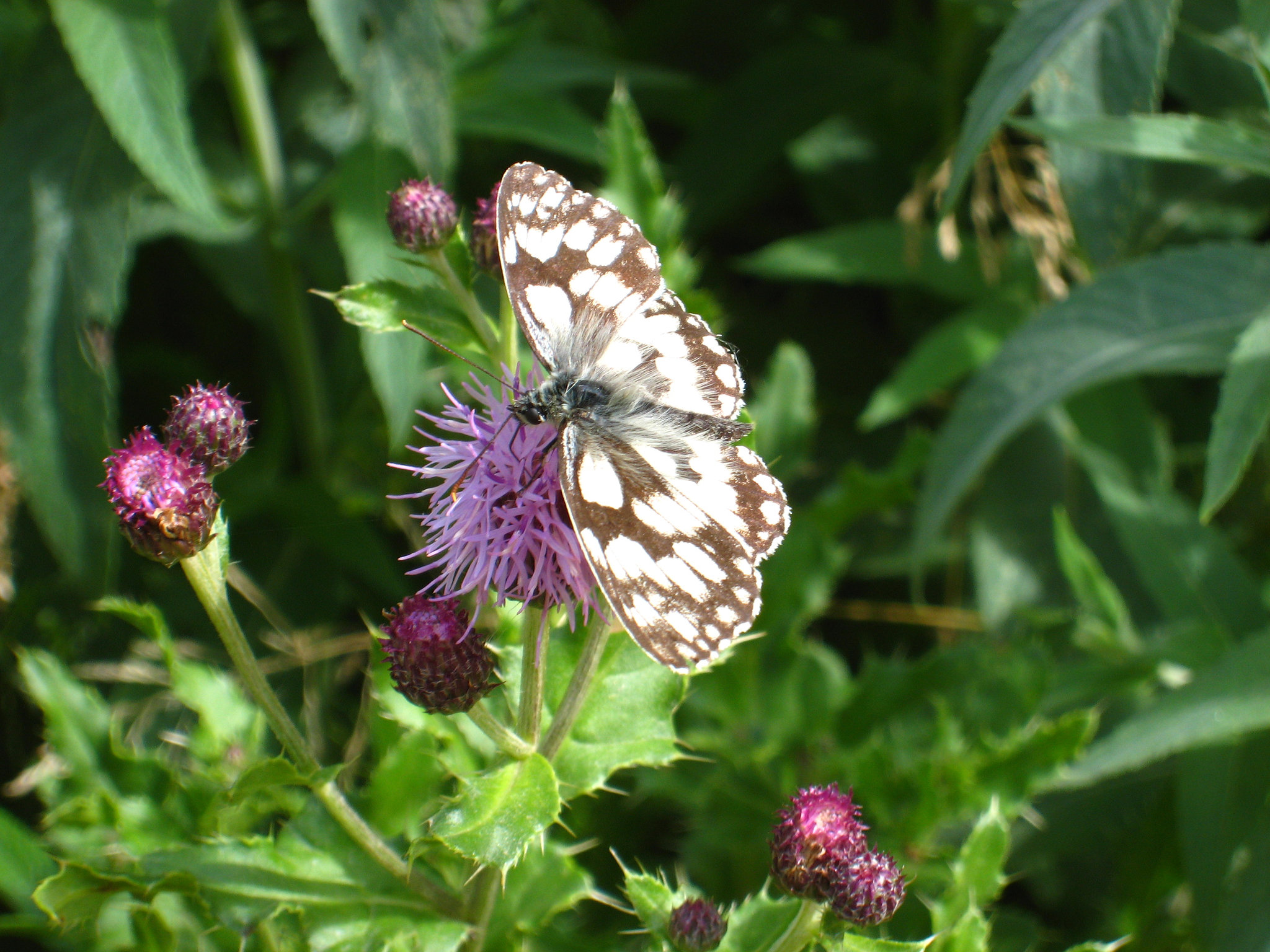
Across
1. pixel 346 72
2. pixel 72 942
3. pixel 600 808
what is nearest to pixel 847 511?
pixel 600 808

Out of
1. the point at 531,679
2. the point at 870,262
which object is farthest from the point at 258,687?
the point at 870,262

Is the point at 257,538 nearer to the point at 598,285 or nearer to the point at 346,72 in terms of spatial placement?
the point at 346,72

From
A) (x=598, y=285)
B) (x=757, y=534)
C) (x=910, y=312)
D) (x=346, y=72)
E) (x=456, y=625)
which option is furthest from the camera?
(x=910, y=312)

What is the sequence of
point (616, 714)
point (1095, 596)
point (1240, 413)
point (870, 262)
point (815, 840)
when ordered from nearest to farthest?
point (815, 840) → point (616, 714) → point (1240, 413) → point (1095, 596) → point (870, 262)

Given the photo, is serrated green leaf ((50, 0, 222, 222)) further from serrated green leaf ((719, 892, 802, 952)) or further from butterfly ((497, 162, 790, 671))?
serrated green leaf ((719, 892, 802, 952))

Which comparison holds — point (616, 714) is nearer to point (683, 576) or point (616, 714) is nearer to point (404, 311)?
point (683, 576)

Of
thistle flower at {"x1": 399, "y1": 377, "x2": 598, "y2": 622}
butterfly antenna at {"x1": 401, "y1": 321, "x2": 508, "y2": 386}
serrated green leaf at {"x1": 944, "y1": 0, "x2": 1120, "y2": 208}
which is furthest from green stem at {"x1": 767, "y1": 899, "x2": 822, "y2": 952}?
serrated green leaf at {"x1": 944, "y1": 0, "x2": 1120, "y2": 208}
